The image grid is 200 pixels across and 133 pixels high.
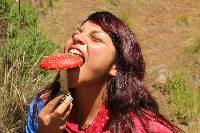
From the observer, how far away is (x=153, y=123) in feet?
8.63

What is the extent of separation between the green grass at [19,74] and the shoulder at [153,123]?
2.06 meters

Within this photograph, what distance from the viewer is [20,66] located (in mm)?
5102

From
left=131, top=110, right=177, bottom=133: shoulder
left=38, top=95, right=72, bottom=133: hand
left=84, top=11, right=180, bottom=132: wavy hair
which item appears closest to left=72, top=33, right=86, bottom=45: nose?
left=84, top=11, right=180, bottom=132: wavy hair

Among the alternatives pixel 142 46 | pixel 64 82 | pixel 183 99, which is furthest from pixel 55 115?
pixel 142 46

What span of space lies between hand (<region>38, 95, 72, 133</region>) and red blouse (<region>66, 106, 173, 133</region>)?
Answer: 129mm

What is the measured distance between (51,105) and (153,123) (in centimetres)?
53

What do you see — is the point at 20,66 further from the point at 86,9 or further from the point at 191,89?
the point at 86,9

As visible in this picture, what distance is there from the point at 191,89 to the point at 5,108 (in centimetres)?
315

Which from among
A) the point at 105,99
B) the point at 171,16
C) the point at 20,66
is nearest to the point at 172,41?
the point at 171,16

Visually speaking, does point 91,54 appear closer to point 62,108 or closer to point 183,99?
point 62,108

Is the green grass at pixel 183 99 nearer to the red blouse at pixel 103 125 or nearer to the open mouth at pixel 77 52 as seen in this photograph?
the red blouse at pixel 103 125

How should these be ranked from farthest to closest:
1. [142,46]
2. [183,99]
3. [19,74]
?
1. [142,46]
2. [183,99]
3. [19,74]

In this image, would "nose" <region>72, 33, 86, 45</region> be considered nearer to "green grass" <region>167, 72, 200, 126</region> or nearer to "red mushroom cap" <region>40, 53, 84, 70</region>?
"red mushroom cap" <region>40, 53, 84, 70</region>

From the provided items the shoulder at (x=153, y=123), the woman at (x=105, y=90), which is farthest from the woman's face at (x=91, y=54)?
the shoulder at (x=153, y=123)
